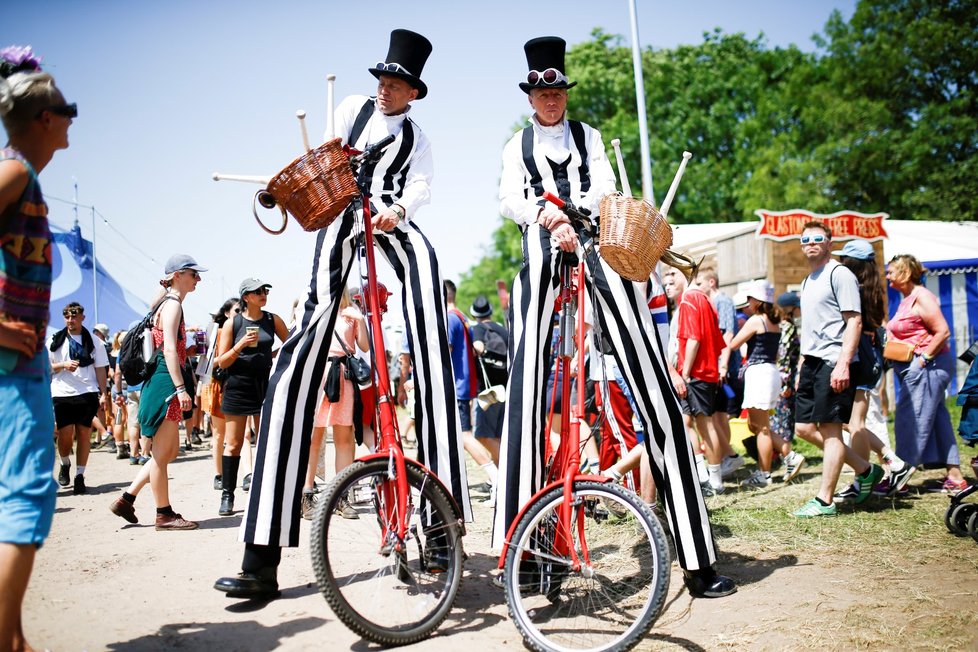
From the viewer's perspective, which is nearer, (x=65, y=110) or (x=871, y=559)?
(x=65, y=110)

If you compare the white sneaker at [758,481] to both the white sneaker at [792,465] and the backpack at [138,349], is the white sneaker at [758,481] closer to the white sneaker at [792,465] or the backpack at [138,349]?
the white sneaker at [792,465]

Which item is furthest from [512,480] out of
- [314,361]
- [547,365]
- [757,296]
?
[757,296]

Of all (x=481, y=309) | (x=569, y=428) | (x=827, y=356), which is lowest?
(x=569, y=428)

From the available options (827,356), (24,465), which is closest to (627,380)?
(827,356)

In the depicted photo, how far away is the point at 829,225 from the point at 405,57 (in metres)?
13.0

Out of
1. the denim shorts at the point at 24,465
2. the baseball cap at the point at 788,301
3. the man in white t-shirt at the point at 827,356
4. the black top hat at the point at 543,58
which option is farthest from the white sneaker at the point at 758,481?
the denim shorts at the point at 24,465

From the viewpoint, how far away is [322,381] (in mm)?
4176

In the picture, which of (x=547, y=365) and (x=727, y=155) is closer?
(x=547, y=365)

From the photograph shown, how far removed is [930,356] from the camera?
6.86 metres

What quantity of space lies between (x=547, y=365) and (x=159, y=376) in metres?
3.80

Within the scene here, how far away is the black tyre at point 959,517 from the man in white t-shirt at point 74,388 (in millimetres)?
8652

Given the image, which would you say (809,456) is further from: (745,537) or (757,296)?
(745,537)

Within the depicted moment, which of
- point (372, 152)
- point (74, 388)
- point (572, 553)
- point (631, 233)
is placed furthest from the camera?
point (74, 388)

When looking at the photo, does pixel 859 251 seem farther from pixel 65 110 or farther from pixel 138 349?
pixel 138 349
